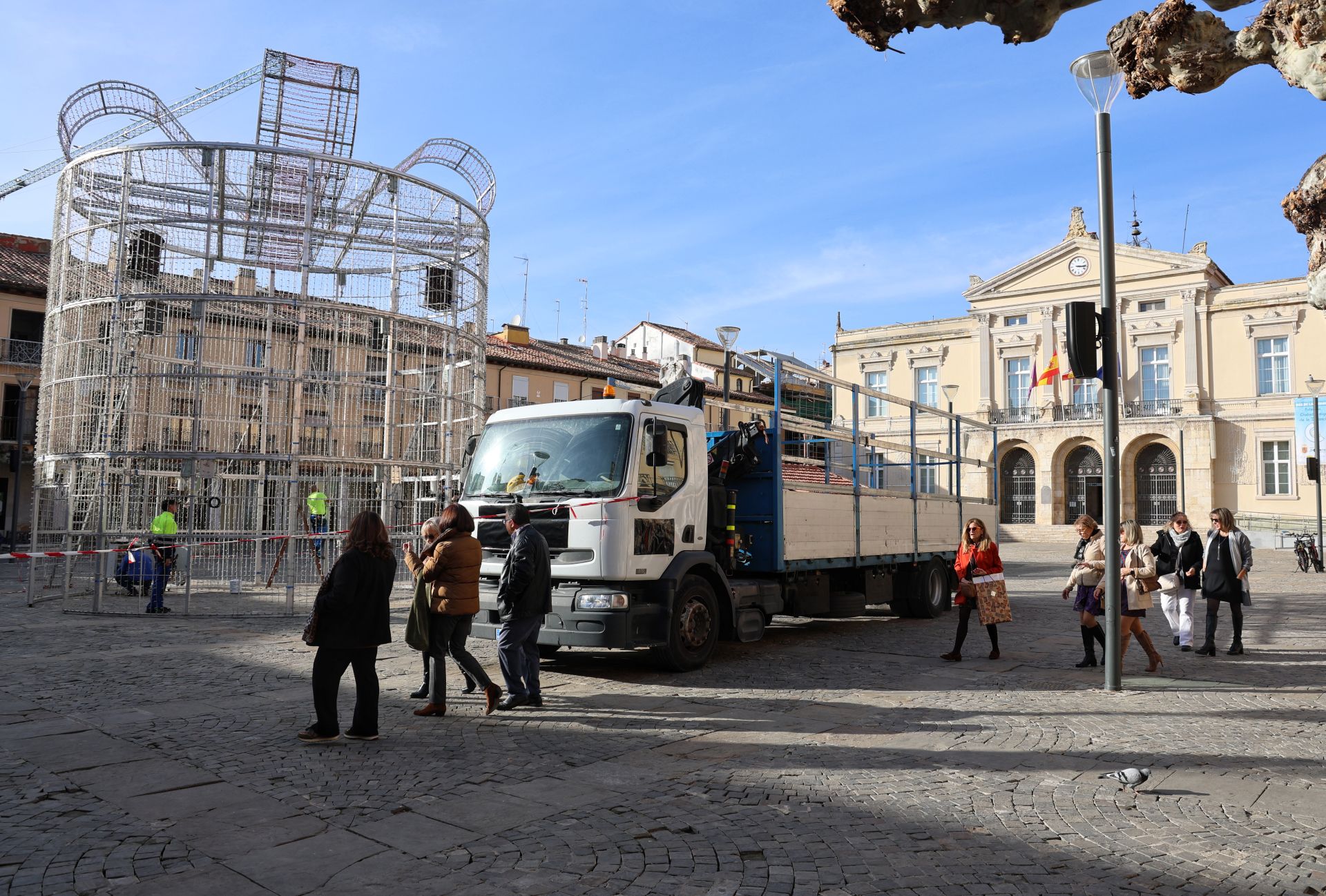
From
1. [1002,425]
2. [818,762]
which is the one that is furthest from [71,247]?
[1002,425]

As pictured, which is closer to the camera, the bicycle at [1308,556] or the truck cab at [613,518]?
the truck cab at [613,518]

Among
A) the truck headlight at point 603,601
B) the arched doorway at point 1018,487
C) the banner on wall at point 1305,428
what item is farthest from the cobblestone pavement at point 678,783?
the arched doorway at point 1018,487

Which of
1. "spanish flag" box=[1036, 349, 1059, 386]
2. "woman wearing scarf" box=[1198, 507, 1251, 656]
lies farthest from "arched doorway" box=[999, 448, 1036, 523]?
"woman wearing scarf" box=[1198, 507, 1251, 656]

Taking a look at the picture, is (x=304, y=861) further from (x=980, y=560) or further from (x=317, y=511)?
(x=317, y=511)

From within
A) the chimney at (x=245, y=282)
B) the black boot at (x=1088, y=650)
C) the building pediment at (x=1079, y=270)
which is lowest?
the black boot at (x=1088, y=650)

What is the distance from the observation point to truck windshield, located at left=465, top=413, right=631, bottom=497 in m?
9.12

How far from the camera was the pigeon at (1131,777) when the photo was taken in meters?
5.67

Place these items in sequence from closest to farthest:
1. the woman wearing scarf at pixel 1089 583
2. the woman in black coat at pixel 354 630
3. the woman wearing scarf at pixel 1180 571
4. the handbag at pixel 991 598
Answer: the woman in black coat at pixel 354 630, the woman wearing scarf at pixel 1089 583, the handbag at pixel 991 598, the woman wearing scarf at pixel 1180 571

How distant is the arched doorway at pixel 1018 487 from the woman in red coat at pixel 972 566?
138 feet

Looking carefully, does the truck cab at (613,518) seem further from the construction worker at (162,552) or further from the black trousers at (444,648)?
the construction worker at (162,552)

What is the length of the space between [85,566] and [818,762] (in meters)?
13.3

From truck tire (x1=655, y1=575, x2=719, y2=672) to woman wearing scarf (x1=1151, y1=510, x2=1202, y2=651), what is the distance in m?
5.53

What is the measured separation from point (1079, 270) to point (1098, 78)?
46362 mm

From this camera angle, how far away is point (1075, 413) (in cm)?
4916
